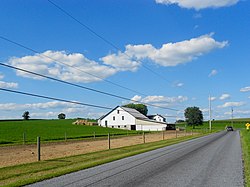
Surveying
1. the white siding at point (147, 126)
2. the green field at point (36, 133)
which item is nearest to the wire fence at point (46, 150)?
the green field at point (36, 133)

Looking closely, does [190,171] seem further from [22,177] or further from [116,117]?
[116,117]

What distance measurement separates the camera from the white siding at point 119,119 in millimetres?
106188

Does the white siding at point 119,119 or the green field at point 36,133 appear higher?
the white siding at point 119,119

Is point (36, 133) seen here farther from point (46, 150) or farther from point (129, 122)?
point (129, 122)

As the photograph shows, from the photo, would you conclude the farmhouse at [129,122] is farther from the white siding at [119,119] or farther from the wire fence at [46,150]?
the wire fence at [46,150]

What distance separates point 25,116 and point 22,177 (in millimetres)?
146544

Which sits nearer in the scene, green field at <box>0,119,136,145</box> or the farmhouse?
green field at <box>0,119,136,145</box>

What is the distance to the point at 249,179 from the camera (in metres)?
11.0

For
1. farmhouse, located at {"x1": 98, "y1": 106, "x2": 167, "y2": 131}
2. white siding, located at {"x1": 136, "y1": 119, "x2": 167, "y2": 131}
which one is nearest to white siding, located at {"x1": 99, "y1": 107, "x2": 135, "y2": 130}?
farmhouse, located at {"x1": 98, "y1": 106, "x2": 167, "y2": 131}

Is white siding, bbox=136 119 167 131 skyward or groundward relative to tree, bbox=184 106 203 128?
groundward

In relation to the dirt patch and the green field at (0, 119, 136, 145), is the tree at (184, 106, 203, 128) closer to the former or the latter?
the green field at (0, 119, 136, 145)

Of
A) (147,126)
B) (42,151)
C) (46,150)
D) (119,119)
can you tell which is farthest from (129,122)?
(42,151)

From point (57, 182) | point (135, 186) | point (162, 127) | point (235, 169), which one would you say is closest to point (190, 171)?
point (235, 169)

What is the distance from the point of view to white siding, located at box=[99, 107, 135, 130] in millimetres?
106188
